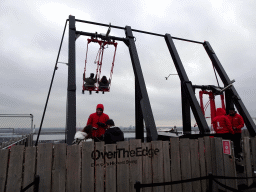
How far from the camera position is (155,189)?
135 inches

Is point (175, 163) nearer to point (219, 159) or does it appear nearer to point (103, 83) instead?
point (219, 159)

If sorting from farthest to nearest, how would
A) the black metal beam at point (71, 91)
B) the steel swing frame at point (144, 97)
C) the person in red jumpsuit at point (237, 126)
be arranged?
the person in red jumpsuit at point (237, 126), the steel swing frame at point (144, 97), the black metal beam at point (71, 91)

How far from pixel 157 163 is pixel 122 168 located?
803mm

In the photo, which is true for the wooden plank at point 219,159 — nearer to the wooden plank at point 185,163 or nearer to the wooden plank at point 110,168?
the wooden plank at point 185,163

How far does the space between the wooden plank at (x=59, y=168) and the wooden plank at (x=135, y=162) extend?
1.27 meters

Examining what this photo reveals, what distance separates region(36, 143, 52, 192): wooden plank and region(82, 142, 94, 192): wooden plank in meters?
0.58

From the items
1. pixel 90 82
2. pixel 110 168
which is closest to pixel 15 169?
pixel 110 168

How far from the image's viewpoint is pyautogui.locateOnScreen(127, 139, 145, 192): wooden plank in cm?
330

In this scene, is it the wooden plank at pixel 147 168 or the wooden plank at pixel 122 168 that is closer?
the wooden plank at pixel 122 168

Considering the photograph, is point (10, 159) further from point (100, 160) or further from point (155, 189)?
point (155, 189)

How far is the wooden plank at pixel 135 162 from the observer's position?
330 cm

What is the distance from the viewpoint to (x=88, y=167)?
3041mm

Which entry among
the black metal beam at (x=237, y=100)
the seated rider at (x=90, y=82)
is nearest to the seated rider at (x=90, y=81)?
the seated rider at (x=90, y=82)

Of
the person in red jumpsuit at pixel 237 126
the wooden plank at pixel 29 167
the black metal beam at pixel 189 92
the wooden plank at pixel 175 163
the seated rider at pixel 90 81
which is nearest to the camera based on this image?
the wooden plank at pixel 29 167
